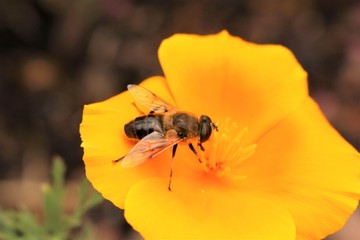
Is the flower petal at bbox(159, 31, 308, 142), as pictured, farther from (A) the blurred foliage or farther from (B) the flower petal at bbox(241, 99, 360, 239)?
(A) the blurred foliage

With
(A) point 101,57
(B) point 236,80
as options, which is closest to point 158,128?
(B) point 236,80

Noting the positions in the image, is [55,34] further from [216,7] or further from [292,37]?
[292,37]

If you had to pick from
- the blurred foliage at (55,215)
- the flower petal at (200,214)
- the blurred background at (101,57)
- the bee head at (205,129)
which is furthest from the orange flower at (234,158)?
the blurred background at (101,57)

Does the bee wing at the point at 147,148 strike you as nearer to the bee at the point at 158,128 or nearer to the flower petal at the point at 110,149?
the bee at the point at 158,128

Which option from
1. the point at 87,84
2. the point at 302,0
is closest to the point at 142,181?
the point at 87,84

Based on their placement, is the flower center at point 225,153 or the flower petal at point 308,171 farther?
the flower center at point 225,153

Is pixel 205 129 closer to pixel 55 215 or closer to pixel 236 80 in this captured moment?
pixel 236 80
